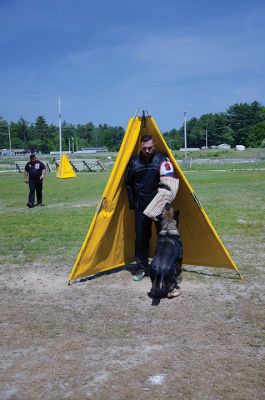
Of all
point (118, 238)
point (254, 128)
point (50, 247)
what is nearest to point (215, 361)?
point (118, 238)

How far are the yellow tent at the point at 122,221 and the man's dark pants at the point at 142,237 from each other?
18.2 inches

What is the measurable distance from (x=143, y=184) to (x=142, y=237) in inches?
32.1

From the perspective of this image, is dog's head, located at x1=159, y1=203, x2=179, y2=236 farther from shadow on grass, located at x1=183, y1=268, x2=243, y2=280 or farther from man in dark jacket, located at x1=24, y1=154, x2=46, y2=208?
man in dark jacket, located at x1=24, y1=154, x2=46, y2=208

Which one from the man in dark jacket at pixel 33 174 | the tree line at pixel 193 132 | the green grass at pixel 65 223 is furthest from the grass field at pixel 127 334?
the tree line at pixel 193 132

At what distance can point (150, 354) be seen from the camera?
168 inches

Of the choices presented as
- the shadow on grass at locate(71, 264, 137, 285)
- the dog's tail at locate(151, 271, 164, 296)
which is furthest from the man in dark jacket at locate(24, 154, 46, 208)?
the dog's tail at locate(151, 271, 164, 296)

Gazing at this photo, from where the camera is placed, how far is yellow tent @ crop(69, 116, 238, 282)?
6715 mm

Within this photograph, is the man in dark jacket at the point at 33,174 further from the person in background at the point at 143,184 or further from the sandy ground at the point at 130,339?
the person in background at the point at 143,184

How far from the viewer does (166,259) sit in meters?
5.85

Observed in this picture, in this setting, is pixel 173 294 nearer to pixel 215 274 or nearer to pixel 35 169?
pixel 215 274

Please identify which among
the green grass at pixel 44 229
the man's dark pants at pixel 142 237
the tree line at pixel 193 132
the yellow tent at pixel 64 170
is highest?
the tree line at pixel 193 132

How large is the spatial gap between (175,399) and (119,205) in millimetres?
4043

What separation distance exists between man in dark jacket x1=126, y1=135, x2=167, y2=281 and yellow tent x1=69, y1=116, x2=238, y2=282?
0.21 metres

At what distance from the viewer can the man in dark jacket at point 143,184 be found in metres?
6.61
